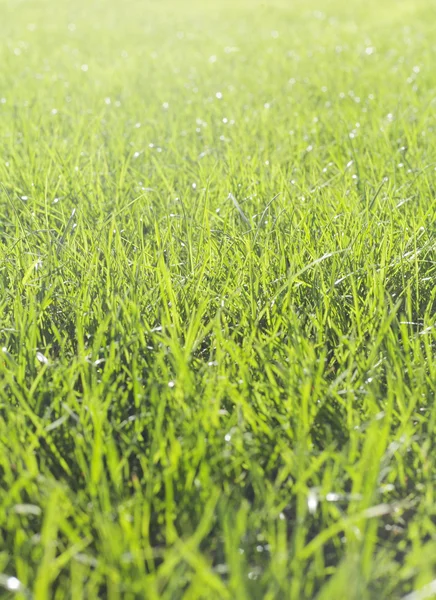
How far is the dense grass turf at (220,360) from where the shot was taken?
1170 millimetres

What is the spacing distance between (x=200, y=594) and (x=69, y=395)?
0.56 meters

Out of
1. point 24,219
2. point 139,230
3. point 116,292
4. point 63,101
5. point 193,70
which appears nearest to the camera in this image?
point 116,292

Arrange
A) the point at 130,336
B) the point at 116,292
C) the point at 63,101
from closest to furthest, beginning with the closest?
1. the point at 130,336
2. the point at 116,292
3. the point at 63,101

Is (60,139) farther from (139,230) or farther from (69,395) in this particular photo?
(69,395)

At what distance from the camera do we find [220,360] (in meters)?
1.58

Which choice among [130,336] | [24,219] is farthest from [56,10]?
[130,336]

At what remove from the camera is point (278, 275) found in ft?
6.99

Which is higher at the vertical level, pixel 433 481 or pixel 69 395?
pixel 69 395

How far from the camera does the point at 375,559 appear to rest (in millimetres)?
1194

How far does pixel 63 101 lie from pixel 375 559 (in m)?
4.39

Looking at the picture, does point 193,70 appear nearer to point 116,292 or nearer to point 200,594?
point 116,292

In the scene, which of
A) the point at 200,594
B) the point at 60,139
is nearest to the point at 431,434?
the point at 200,594

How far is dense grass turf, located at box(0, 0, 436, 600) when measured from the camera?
1.17 meters

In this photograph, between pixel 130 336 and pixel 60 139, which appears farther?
pixel 60 139
